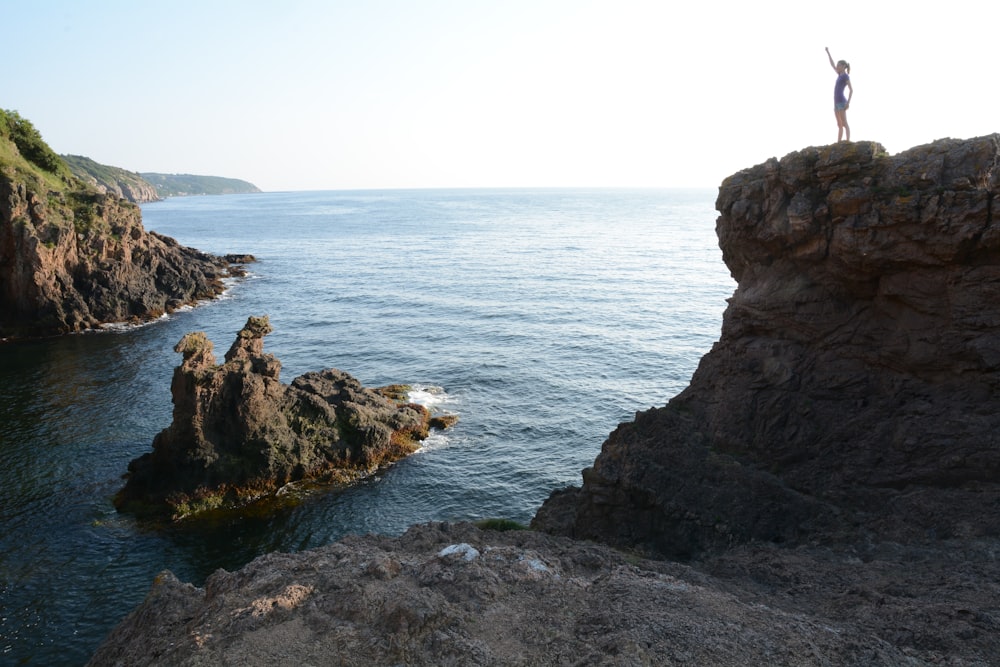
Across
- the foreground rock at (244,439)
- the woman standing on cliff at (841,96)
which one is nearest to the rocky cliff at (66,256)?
the foreground rock at (244,439)

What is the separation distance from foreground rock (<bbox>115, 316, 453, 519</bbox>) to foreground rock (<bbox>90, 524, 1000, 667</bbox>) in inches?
722

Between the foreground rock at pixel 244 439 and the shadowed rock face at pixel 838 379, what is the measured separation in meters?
16.9

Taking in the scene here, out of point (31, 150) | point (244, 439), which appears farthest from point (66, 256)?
point (244, 439)

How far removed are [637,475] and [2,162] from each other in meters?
67.1

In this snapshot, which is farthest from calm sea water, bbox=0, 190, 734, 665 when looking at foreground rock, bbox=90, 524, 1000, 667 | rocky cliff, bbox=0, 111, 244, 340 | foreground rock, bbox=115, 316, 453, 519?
foreground rock, bbox=90, 524, 1000, 667

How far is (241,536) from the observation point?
30078 millimetres

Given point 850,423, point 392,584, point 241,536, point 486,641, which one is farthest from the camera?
point 241,536

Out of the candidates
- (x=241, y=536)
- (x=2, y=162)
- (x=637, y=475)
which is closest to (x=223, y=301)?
(x=2, y=162)

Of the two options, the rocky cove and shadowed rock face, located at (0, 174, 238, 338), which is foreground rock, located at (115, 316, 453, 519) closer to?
the rocky cove

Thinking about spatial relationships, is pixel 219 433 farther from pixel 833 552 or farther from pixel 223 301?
pixel 223 301

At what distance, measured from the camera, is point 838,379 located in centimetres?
2048

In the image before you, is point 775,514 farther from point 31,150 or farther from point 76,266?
point 31,150

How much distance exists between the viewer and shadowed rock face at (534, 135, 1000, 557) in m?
17.6

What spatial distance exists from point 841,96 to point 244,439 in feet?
98.9
